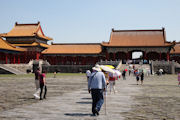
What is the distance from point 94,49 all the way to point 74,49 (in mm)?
4758

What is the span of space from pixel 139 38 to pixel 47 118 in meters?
53.0

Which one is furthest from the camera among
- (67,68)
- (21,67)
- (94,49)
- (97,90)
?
(94,49)

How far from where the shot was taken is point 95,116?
311 inches

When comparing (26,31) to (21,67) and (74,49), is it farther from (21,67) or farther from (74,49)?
(21,67)

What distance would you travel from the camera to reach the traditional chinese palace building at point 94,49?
55531mm

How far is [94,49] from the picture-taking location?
59.9 meters

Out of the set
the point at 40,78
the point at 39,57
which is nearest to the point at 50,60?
the point at 39,57

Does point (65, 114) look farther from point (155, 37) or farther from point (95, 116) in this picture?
point (155, 37)

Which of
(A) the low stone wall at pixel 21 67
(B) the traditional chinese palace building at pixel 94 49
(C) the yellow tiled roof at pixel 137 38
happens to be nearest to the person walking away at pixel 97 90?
(A) the low stone wall at pixel 21 67

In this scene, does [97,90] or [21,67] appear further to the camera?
[21,67]

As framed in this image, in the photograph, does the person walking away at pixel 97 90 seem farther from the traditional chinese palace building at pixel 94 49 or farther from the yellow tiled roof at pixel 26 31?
the yellow tiled roof at pixel 26 31

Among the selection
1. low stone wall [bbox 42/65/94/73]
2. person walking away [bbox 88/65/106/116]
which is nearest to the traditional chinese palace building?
low stone wall [bbox 42/65/94/73]

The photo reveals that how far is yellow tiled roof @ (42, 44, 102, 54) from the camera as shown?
59531mm

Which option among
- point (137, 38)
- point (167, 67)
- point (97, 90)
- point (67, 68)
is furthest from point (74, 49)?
point (97, 90)
